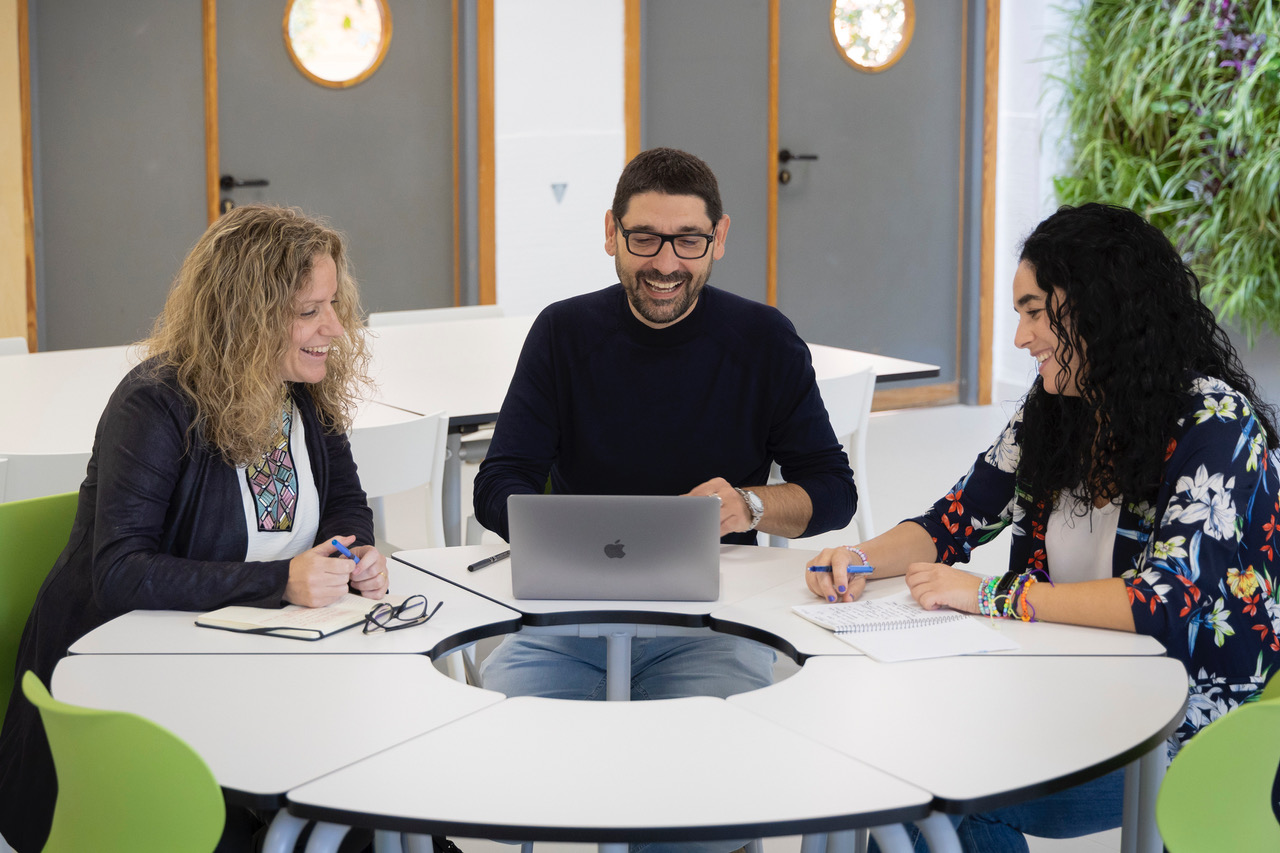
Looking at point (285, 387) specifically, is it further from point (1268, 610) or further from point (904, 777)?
point (1268, 610)

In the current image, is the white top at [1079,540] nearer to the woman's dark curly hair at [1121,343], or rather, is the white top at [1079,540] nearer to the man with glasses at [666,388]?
the woman's dark curly hair at [1121,343]

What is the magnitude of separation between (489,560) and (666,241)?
0.62 metres

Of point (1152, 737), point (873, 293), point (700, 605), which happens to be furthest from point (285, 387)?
point (873, 293)

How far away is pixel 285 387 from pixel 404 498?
10.6ft

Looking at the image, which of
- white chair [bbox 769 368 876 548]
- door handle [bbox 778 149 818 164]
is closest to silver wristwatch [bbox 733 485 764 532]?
white chair [bbox 769 368 876 548]

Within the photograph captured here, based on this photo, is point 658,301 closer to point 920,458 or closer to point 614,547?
point 614,547

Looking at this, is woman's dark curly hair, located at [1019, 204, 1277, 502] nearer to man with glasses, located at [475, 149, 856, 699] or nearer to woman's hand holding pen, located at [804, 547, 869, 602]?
woman's hand holding pen, located at [804, 547, 869, 602]

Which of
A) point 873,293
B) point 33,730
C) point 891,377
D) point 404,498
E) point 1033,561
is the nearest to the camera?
point 33,730

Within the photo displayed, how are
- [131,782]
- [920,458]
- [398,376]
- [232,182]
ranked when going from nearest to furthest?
1. [131,782]
2. [398,376]
3. [232,182]
4. [920,458]

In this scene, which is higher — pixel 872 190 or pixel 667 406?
pixel 872 190

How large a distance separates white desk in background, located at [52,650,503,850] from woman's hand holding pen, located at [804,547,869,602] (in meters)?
0.59

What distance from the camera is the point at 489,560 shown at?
81.0 inches

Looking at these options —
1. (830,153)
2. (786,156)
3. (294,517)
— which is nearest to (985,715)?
(294,517)

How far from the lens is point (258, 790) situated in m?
1.25
